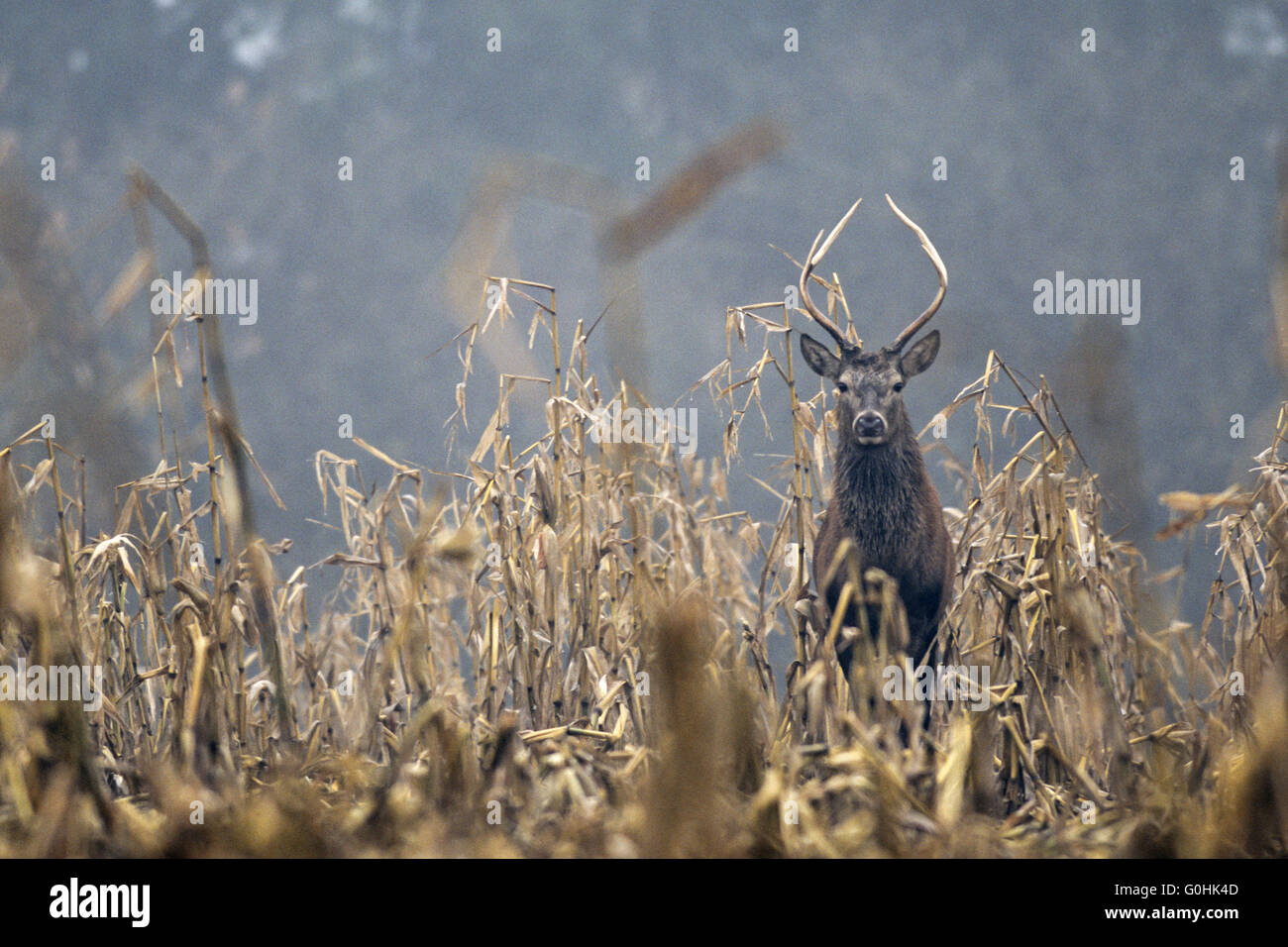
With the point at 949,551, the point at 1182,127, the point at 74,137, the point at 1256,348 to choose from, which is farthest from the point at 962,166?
the point at 949,551

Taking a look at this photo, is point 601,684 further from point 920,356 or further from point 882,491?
point 920,356

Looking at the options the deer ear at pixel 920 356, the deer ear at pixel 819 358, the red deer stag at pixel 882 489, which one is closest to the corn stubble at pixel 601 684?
the red deer stag at pixel 882 489

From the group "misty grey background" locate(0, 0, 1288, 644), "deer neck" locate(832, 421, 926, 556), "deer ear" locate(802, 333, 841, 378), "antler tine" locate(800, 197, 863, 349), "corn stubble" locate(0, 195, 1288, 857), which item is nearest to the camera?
"corn stubble" locate(0, 195, 1288, 857)

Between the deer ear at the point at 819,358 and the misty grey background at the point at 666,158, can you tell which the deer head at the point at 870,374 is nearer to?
the deer ear at the point at 819,358

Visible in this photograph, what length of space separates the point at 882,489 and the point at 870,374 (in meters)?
0.48

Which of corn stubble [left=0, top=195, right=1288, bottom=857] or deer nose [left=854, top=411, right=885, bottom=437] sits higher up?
deer nose [left=854, top=411, right=885, bottom=437]

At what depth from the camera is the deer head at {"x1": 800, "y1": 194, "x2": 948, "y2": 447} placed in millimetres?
4934

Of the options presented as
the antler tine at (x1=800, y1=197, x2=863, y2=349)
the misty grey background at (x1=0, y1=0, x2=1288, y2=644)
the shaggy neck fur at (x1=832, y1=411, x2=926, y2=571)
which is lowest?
the shaggy neck fur at (x1=832, y1=411, x2=926, y2=571)

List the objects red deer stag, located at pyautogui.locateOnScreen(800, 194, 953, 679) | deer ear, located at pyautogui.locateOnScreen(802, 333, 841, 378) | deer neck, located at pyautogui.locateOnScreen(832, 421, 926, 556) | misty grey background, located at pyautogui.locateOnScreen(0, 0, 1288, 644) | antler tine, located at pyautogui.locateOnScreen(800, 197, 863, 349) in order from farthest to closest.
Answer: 1. misty grey background, located at pyautogui.locateOnScreen(0, 0, 1288, 644)
2. deer ear, located at pyautogui.locateOnScreen(802, 333, 841, 378)
3. deer neck, located at pyautogui.locateOnScreen(832, 421, 926, 556)
4. red deer stag, located at pyautogui.locateOnScreen(800, 194, 953, 679)
5. antler tine, located at pyautogui.locateOnScreen(800, 197, 863, 349)

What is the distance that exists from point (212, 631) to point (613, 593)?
1302 millimetres

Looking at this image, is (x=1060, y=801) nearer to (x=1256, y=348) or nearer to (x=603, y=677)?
(x=603, y=677)

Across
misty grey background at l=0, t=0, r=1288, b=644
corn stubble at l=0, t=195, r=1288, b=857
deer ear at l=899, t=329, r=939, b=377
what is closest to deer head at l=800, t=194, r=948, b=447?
deer ear at l=899, t=329, r=939, b=377

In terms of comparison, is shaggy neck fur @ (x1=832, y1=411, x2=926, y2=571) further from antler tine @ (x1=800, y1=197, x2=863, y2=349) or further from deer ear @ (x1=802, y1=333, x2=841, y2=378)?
antler tine @ (x1=800, y1=197, x2=863, y2=349)

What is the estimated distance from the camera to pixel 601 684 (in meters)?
3.77
